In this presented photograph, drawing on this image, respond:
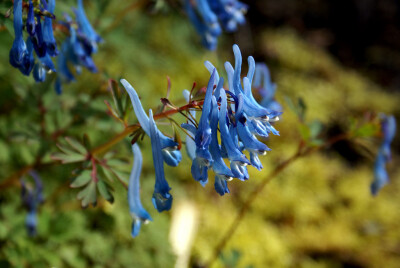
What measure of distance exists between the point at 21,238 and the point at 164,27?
377 centimetres

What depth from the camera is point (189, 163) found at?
3469 millimetres

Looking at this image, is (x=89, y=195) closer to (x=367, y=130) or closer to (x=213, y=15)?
(x=213, y=15)

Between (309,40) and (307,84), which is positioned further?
(309,40)

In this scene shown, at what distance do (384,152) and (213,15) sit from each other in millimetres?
1646

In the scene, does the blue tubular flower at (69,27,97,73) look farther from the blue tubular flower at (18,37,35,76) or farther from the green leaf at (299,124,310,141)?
the green leaf at (299,124,310,141)

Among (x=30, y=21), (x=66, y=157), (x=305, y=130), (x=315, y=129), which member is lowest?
(x=315, y=129)

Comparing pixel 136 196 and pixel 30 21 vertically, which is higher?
pixel 30 21

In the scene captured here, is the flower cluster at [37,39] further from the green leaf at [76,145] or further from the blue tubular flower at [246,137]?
the blue tubular flower at [246,137]

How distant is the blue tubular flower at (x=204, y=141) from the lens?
4.23 ft

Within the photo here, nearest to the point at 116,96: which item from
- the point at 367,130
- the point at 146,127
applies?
the point at 146,127

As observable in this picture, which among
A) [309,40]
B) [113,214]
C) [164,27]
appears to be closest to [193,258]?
[113,214]

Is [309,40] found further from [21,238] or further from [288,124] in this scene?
[21,238]

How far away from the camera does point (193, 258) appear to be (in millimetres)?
3270

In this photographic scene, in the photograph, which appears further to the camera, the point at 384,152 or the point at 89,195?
the point at 384,152
